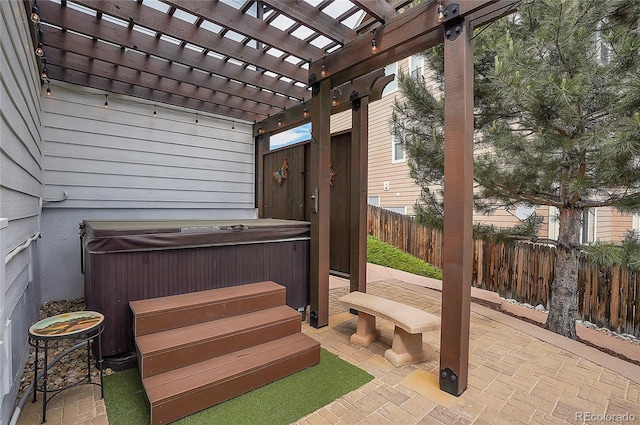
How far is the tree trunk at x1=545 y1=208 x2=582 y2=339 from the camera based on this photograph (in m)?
3.60

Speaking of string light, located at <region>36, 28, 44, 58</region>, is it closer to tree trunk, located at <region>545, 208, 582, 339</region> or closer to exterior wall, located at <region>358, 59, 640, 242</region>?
tree trunk, located at <region>545, 208, 582, 339</region>

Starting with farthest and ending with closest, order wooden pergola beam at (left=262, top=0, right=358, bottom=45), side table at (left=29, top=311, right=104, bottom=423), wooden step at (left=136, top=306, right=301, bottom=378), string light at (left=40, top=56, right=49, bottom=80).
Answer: string light at (left=40, top=56, right=49, bottom=80) < wooden pergola beam at (left=262, top=0, right=358, bottom=45) < wooden step at (left=136, top=306, right=301, bottom=378) < side table at (left=29, top=311, right=104, bottom=423)

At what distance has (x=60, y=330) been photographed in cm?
185

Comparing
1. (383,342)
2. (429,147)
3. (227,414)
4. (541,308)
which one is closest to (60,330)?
(227,414)

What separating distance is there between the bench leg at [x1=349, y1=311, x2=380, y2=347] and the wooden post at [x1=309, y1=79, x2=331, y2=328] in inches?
20.6

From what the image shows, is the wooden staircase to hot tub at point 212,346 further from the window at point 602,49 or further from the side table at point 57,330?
the window at point 602,49

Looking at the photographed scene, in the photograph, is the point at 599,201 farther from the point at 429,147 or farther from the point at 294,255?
the point at 294,255

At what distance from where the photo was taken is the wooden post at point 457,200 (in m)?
2.12

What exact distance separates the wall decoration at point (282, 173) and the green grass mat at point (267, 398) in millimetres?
3830

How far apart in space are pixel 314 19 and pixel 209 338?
9.74 ft

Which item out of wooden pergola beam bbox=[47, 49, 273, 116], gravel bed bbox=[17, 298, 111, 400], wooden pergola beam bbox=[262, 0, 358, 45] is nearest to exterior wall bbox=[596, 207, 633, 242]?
wooden pergola beam bbox=[262, 0, 358, 45]

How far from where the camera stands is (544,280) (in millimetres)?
4441

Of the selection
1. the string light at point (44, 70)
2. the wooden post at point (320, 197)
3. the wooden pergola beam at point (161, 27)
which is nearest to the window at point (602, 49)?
the wooden post at point (320, 197)

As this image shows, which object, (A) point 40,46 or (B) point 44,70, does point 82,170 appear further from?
(A) point 40,46
